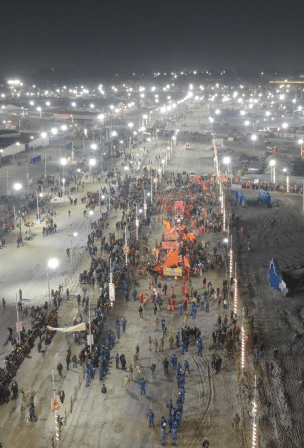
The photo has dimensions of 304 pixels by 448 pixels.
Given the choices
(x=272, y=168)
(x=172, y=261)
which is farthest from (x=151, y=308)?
(x=272, y=168)

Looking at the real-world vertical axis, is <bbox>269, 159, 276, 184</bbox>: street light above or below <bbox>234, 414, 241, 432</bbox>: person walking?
above

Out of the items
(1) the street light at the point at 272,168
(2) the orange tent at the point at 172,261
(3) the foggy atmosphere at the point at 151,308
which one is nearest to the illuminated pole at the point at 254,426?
(3) the foggy atmosphere at the point at 151,308


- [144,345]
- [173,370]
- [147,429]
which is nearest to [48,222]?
[144,345]

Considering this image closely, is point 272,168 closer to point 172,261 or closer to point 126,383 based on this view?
point 172,261

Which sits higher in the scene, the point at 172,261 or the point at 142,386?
the point at 172,261

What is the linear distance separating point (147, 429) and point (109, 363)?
4148 mm

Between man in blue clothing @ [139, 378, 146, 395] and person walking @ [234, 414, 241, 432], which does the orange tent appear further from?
person walking @ [234, 414, 241, 432]

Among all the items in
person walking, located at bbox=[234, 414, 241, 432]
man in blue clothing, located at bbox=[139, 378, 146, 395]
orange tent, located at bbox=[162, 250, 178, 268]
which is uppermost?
orange tent, located at bbox=[162, 250, 178, 268]

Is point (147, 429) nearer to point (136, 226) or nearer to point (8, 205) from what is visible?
point (136, 226)

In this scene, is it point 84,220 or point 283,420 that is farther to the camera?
point 84,220

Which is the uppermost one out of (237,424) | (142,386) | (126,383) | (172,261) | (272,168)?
(272,168)

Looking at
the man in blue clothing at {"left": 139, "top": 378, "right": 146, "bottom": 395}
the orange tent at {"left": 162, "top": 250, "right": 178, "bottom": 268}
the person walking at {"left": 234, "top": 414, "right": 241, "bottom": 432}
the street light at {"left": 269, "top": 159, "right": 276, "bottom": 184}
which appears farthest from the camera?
the street light at {"left": 269, "top": 159, "right": 276, "bottom": 184}

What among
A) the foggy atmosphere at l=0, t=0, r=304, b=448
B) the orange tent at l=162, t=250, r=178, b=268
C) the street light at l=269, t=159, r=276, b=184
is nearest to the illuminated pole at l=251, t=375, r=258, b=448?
the foggy atmosphere at l=0, t=0, r=304, b=448

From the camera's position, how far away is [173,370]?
17734mm
